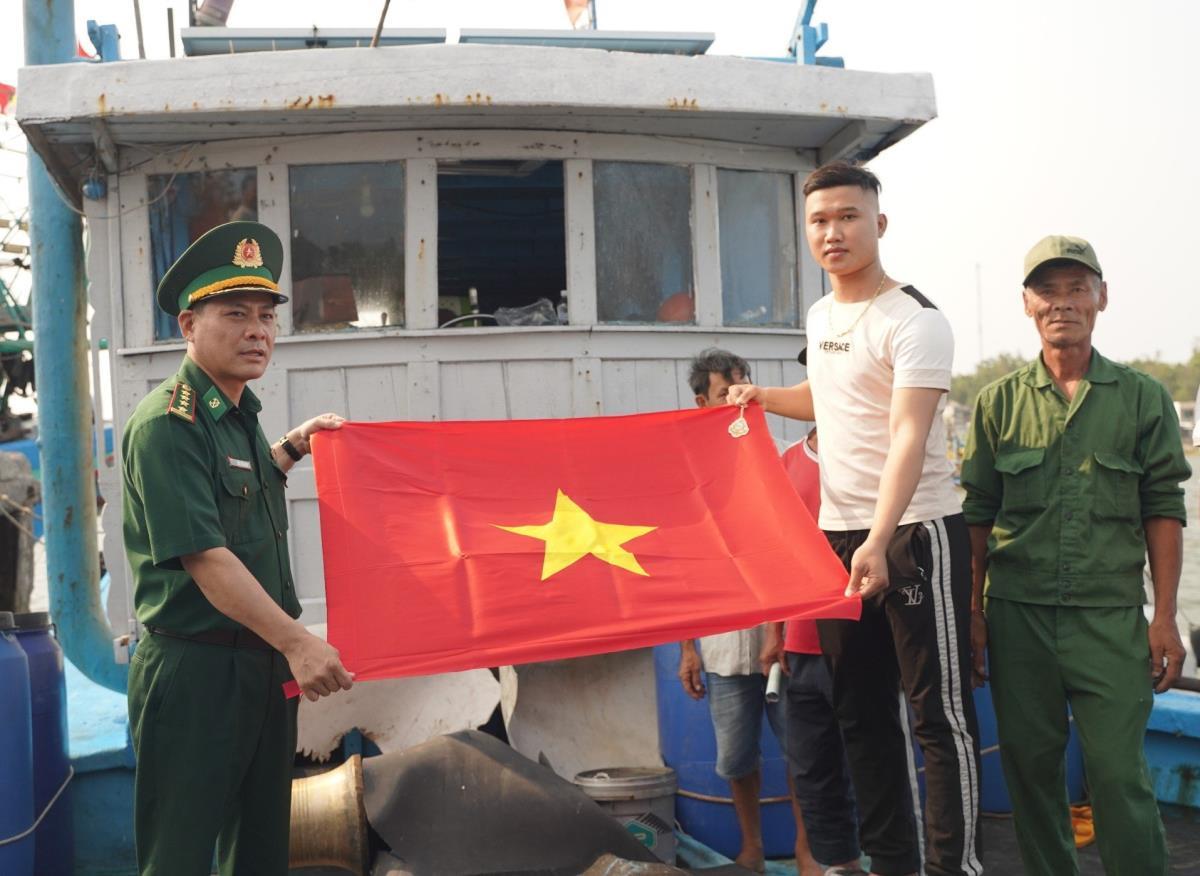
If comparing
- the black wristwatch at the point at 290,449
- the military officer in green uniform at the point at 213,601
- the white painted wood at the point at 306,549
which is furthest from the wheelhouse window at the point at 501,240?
the military officer in green uniform at the point at 213,601

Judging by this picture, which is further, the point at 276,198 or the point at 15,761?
the point at 276,198

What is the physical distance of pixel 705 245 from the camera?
6.59 meters

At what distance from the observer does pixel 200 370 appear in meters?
3.38

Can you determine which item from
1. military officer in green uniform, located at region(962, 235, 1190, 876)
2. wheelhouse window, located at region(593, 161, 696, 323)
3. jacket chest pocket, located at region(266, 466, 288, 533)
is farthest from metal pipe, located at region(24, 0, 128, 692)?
military officer in green uniform, located at region(962, 235, 1190, 876)

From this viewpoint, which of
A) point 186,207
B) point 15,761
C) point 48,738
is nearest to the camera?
point 15,761

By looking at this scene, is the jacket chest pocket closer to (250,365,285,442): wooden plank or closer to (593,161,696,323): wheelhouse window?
(250,365,285,442): wooden plank

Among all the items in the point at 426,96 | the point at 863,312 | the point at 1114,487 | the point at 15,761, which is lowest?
the point at 15,761

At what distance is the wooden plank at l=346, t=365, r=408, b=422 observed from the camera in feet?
20.1

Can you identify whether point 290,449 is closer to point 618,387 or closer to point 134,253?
point 618,387

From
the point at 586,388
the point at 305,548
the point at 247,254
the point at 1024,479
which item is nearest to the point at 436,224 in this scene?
the point at 586,388

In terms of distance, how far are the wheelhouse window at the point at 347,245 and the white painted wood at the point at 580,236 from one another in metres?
0.85

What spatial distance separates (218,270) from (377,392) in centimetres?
272

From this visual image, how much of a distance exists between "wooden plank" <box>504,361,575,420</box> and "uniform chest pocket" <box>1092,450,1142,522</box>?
283cm

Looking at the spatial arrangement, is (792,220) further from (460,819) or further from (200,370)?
(200,370)
